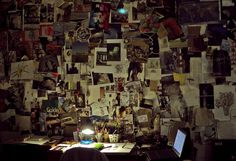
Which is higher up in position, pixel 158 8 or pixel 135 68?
pixel 158 8

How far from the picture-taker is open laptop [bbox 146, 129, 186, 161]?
3115 millimetres

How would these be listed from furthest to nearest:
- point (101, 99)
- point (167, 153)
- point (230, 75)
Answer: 1. point (101, 99)
2. point (230, 75)
3. point (167, 153)

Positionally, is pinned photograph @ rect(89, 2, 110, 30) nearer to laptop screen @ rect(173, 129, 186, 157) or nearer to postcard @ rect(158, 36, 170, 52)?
postcard @ rect(158, 36, 170, 52)

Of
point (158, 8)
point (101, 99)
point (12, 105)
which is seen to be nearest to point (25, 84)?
point (12, 105)

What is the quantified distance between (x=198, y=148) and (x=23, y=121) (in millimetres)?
1721

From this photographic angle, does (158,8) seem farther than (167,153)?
Yes

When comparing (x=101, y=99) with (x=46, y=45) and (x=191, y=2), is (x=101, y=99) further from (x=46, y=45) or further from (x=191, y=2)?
(x=191, y=2)

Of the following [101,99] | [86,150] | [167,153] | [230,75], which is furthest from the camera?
[101,99]

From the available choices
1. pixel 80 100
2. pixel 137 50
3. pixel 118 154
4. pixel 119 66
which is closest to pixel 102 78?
pixel 119 66

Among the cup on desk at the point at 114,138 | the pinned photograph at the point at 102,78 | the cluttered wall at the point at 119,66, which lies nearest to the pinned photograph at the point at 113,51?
the cluttered wall at the point at 119,66

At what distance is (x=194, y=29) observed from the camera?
356 centimetres

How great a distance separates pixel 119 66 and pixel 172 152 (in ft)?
3.09

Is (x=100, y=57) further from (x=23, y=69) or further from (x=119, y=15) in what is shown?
(x=23, y=69)

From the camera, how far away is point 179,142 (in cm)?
324
